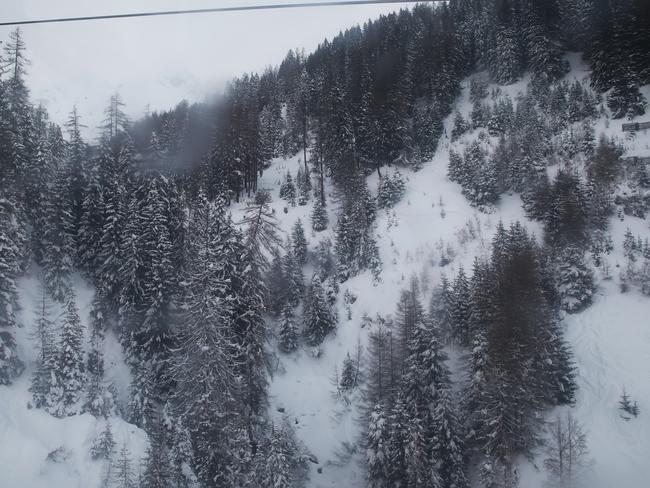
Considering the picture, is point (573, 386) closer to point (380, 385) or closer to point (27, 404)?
point (380, 385)

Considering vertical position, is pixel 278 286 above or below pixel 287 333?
above

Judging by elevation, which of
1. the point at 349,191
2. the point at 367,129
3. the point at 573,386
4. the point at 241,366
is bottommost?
the point at 573,386

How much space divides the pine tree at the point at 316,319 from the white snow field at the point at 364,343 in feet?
3.18

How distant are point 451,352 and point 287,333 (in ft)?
46.1

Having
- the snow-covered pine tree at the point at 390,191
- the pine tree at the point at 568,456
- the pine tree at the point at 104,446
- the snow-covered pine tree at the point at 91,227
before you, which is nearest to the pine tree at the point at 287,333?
the snow-covered pine tree at the point at 91,227

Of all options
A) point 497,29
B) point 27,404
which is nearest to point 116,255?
point 27,404

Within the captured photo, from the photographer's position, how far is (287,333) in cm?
3684

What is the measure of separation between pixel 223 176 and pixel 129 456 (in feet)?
125

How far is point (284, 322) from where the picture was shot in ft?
122

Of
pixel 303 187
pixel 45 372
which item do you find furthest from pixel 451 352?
pixel 303 187

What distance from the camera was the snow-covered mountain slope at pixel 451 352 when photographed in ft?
82.3

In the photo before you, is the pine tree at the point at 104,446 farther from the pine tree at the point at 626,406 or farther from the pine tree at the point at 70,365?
the pine tree at the point at 626,406

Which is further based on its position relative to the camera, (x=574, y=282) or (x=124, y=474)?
(x=574, y=282)

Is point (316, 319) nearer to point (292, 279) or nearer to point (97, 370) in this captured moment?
point (292, 279)
